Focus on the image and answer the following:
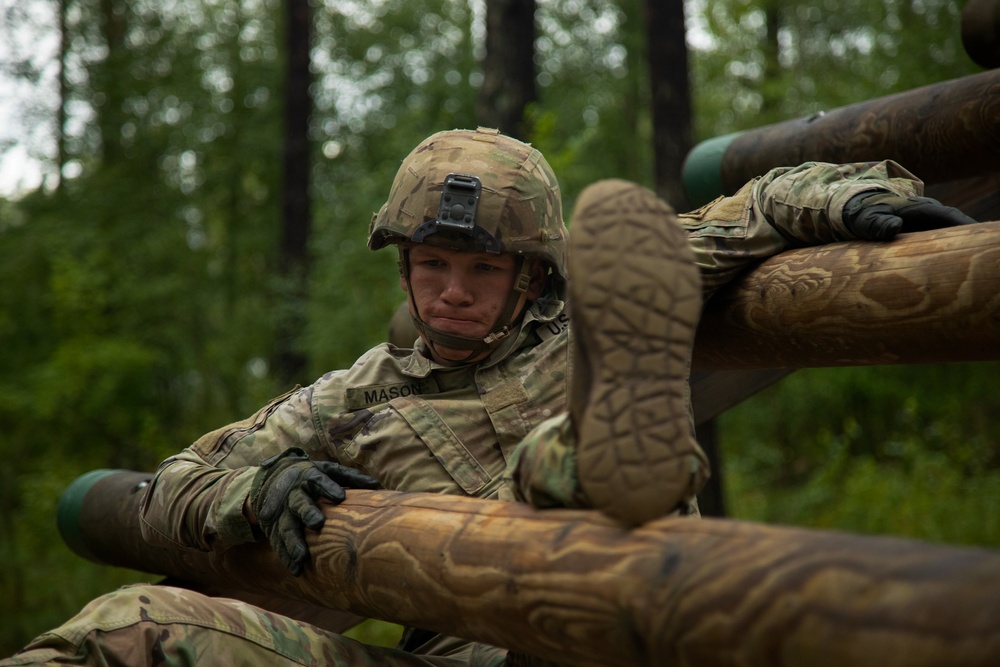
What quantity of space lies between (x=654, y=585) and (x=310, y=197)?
43.4 ft

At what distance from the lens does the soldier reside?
231cm

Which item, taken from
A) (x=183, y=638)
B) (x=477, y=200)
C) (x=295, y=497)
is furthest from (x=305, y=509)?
(x=477, y=200)

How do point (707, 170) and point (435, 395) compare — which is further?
point (707, 170)

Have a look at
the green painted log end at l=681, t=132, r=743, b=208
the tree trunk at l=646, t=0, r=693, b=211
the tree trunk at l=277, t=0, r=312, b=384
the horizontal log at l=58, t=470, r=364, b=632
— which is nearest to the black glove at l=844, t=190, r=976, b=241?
the green painted log end at l=681, t=132, r=743, b=208

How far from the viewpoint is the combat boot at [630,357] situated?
1.59 m

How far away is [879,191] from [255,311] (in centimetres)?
1240

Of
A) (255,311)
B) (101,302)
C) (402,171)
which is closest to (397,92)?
(255,311)

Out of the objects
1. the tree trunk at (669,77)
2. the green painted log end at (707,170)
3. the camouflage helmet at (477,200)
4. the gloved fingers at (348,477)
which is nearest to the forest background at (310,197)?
the tree trunk at (669,77)

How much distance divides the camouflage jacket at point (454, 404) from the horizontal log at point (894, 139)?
21.7 inches

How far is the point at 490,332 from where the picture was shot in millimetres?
2834

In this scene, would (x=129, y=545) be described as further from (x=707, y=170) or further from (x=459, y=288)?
(x=707, y=170)

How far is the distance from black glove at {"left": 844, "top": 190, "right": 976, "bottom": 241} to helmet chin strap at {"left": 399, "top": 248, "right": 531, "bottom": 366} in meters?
0.83

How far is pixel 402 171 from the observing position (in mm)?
3021

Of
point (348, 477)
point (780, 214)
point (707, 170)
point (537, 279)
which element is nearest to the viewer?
point (348, 477)
